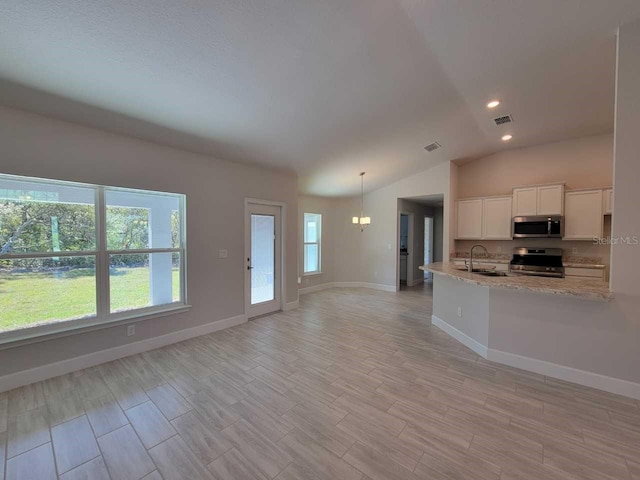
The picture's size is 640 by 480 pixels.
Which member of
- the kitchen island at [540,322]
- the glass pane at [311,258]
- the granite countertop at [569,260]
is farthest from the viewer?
the glass pane at [311,258]

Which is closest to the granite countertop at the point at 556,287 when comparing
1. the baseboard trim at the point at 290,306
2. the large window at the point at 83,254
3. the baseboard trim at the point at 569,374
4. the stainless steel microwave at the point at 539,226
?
the baseboard trim at the point at 569,374

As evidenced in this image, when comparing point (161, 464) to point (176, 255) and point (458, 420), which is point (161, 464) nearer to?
point (458, 420)

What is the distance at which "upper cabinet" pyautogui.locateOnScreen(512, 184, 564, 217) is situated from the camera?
4.87 m

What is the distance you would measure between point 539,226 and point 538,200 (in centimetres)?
52

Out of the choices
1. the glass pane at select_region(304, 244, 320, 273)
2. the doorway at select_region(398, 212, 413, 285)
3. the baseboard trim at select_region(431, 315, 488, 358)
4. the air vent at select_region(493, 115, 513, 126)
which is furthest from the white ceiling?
the doorway at select_region(398, 212, 413, 285)

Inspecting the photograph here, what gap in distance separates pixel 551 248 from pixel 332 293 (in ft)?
15.6

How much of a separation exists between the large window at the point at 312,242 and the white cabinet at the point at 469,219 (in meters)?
3.48

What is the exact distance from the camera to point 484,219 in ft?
18.7

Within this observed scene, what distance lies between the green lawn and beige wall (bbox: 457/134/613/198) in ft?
22.5

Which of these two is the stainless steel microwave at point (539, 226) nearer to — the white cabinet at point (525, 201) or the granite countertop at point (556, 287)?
the white cabinet at point (525, 201)

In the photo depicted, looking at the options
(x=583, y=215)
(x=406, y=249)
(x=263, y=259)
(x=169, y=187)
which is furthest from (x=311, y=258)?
(x=583, y=215)

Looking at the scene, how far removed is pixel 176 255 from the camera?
12.1 feet

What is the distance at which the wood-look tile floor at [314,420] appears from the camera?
1.64 metres

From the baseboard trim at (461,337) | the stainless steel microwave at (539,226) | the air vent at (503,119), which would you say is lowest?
the baseboard trim at (461,337)
